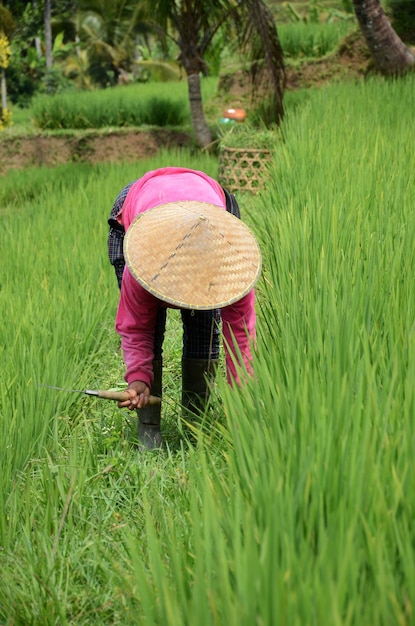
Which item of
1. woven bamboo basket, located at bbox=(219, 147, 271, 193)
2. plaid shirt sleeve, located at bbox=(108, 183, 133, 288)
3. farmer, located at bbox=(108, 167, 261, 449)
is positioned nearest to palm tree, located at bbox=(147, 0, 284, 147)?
woven bamboo basket, located at bbox=(219, 147, 271, 193)

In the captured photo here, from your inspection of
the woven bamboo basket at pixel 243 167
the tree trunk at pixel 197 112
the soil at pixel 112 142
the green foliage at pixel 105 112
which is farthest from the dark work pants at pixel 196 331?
the green foliage at pixel 105 112

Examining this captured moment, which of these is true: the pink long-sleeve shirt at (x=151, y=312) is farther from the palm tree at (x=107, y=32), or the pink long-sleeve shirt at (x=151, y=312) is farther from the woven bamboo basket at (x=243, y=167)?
the palm tree at (x=107, y=32)

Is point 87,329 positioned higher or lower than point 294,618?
lower

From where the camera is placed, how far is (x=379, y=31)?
6.37 metres

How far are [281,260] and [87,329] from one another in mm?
761

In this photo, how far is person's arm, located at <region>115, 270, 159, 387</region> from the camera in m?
1.78

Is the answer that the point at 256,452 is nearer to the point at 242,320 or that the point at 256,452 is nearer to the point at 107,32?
the point at 242,320

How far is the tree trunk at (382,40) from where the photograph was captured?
6320 millimetres

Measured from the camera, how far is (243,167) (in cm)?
549

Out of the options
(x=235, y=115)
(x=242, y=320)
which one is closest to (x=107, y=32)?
(x=235, y=115)

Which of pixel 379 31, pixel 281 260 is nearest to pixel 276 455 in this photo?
pixel 281 260

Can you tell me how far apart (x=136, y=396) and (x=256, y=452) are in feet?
2.03

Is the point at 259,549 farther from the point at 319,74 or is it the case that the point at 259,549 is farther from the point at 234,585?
the point at 319,74

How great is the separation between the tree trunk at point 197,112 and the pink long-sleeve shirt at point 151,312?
5.62 meters
